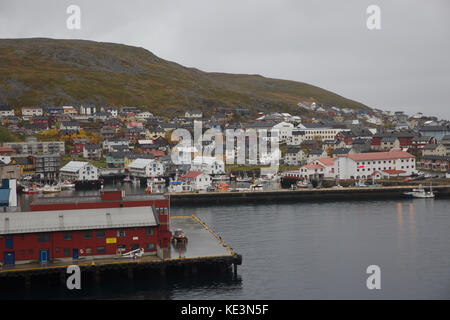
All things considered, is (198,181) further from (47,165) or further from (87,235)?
(87,235)

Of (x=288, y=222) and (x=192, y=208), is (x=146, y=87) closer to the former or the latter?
(x=192, y=208)

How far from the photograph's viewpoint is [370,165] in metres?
60.3

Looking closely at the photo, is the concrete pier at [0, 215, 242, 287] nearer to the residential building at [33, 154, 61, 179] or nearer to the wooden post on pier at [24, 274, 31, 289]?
the wooden post on pier at [24, 274, 31, 289]

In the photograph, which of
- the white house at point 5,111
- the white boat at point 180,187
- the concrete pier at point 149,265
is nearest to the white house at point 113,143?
the white house at point 5,111

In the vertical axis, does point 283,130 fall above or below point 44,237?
above

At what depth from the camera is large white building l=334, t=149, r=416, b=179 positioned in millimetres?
59844

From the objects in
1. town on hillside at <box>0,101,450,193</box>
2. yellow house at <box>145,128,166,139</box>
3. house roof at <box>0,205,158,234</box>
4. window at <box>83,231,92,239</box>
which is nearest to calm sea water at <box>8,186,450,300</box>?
window at <box>83,231,92,239</box>

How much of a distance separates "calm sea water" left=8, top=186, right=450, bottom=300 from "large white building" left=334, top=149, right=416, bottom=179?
51.6 feet

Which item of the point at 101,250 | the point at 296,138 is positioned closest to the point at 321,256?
the point at 101,250

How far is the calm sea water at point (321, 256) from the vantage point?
2248cm

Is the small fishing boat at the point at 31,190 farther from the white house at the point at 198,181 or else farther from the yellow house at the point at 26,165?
the white house at the point at 198,181

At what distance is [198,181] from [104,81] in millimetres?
80137

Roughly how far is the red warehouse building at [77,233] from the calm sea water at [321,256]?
6.31 feet

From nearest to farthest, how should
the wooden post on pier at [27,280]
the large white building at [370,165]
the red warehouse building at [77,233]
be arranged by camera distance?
the wooden post on pier at [27,280] → the red warehouse building at [77,233] → the large white building at [370,165]
